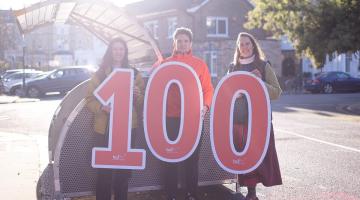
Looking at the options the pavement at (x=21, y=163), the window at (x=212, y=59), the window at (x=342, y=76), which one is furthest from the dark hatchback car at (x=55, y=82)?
the pavement at (x=21, y=163)

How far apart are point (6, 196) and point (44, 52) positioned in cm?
7885

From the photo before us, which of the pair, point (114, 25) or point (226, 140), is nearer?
point (226, 140)

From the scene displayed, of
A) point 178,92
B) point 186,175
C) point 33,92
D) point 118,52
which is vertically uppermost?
point 118,52

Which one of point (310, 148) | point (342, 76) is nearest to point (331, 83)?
point (342, 76)

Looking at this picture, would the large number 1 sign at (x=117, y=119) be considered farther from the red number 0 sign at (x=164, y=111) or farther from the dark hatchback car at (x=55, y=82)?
the dark hatchback car at (x=55, y=82)

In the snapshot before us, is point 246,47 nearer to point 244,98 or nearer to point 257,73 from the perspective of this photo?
point 257,73

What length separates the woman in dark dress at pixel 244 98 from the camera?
225 inches

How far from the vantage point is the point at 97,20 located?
11.6 meters

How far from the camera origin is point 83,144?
5.76 meters

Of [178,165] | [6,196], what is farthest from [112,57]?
[6,196]

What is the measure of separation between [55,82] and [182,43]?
79.2 ft

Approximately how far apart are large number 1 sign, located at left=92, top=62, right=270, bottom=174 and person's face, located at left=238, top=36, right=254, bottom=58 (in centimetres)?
24

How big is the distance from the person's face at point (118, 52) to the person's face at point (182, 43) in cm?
67

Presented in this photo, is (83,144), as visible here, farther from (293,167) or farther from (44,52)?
(44,52)
